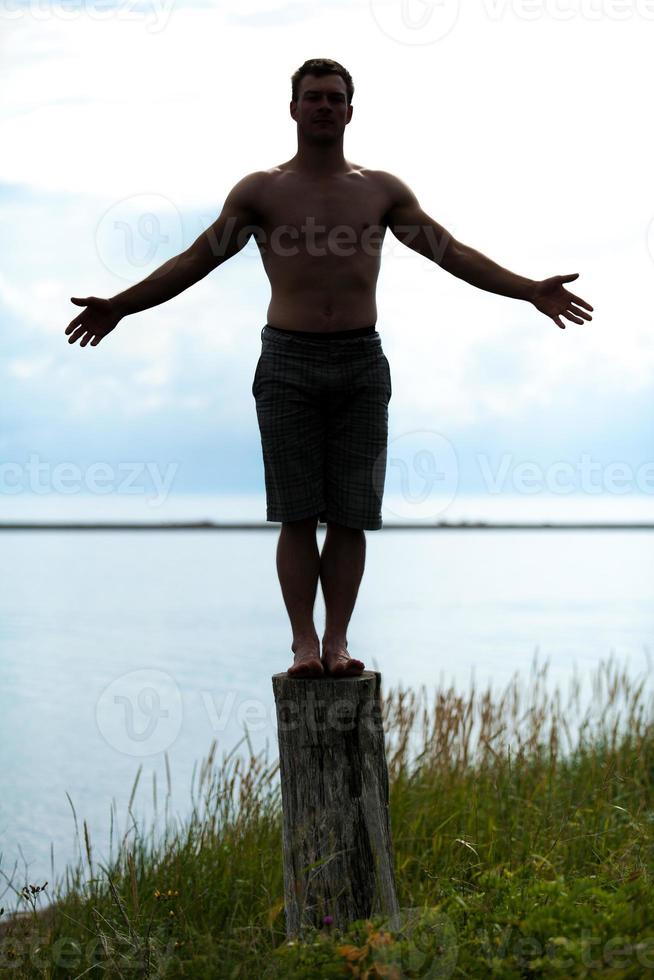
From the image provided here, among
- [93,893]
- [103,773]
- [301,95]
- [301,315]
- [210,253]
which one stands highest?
[301,95]

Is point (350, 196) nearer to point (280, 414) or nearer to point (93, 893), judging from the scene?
point (280, 414)

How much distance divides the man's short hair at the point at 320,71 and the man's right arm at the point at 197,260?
1.15ft

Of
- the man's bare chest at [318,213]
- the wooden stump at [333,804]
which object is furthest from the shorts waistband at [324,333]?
the wooden stump at [333,804]

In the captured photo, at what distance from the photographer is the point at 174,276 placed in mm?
4141

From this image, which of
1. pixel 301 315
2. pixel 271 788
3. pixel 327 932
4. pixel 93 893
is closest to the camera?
pixel 327 932

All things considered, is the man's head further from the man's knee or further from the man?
the man's knee

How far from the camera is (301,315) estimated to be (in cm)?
402

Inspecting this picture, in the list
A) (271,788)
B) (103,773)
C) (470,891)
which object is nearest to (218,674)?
(103,773)

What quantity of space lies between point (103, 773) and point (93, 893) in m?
6.57

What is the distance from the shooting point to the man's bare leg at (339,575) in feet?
13.4

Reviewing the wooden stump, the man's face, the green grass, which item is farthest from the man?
the green grass

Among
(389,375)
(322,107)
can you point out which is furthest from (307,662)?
(322,107)

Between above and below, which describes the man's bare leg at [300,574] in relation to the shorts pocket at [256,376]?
below

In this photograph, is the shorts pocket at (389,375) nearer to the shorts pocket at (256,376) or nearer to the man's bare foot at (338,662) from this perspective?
the shorts pocket at (256,376)
